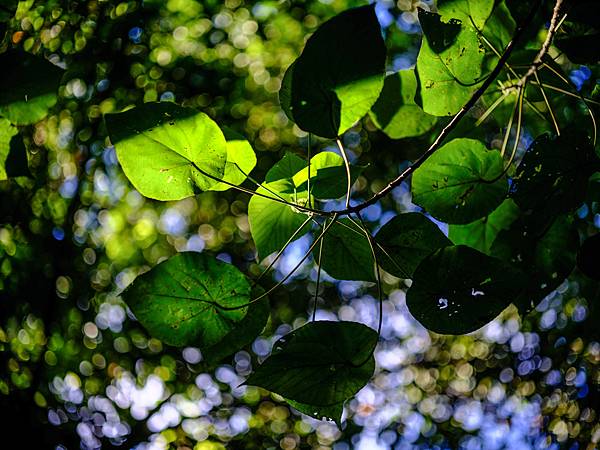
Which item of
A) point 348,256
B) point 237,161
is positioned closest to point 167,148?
point 237,161

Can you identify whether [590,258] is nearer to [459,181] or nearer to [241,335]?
[459,181]

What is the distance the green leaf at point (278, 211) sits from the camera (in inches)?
17.4

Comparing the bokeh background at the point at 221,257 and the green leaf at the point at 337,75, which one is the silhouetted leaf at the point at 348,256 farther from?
the bokeh background at the point at 221,257

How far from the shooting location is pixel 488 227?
21.2 inches

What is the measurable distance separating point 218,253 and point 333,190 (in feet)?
7.55

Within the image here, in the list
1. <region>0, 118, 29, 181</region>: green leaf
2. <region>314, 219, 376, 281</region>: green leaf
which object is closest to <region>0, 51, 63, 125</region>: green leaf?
<region>0, 118, 29, 181</region>: green leaf

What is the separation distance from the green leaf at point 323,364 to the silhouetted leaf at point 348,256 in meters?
0.10

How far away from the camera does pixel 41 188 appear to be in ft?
7.34

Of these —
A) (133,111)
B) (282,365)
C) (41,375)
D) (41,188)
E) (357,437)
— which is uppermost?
(133,111)

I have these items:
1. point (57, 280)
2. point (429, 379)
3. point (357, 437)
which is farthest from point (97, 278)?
point (429, 379)

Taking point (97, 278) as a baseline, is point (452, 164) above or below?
above

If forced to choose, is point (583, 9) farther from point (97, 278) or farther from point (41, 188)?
point (97, 278)

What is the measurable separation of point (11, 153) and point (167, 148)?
5.4 inches

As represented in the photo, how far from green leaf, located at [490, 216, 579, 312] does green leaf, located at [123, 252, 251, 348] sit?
10.3 inches
